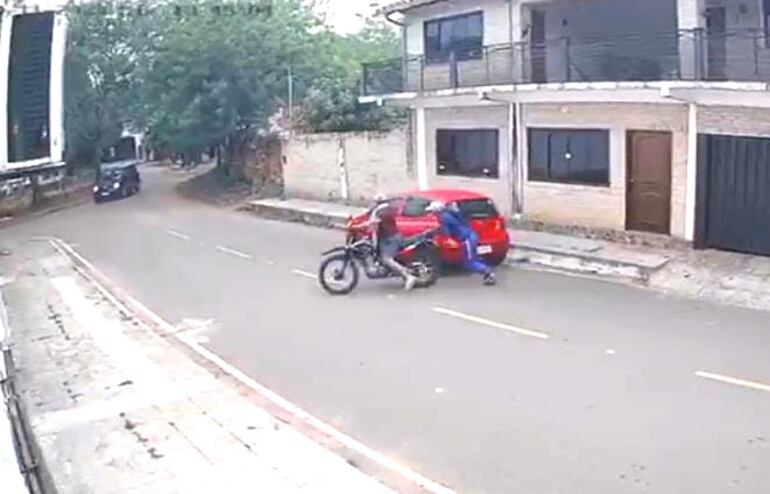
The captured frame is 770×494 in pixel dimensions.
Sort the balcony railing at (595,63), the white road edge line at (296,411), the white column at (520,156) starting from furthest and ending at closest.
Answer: the white column at (520,156) → the balcony railing at (595,63) → the white road edge line at (296,411)

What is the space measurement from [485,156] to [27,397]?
51.0 ft

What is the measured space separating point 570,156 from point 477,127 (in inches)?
133

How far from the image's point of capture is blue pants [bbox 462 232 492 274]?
16.5 meters

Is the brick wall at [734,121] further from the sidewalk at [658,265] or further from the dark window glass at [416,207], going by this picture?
the dark window glass at [416,207]

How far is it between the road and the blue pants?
432mm

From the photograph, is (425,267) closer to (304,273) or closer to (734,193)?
(304,273)

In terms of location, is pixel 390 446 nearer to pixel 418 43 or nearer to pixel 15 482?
pixel 15 482

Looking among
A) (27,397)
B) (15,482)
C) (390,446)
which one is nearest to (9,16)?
(15,482)

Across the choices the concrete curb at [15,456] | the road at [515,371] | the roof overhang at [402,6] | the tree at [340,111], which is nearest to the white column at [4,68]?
the concrete curb at [15,456]

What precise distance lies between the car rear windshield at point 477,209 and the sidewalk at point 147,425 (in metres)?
5.83

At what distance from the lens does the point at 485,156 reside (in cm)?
2420

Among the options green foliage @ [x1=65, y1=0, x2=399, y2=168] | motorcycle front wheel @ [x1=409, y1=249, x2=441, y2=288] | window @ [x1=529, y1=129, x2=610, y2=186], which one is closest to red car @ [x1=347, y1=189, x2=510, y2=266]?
motorcycle front wheel @ [x1=409, y1=249, x2=441, y2=288]

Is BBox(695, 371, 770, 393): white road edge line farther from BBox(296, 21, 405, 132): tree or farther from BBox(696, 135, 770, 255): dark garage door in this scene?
BBox(296, 21, 405, 132): tree

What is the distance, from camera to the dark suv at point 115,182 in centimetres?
4241
